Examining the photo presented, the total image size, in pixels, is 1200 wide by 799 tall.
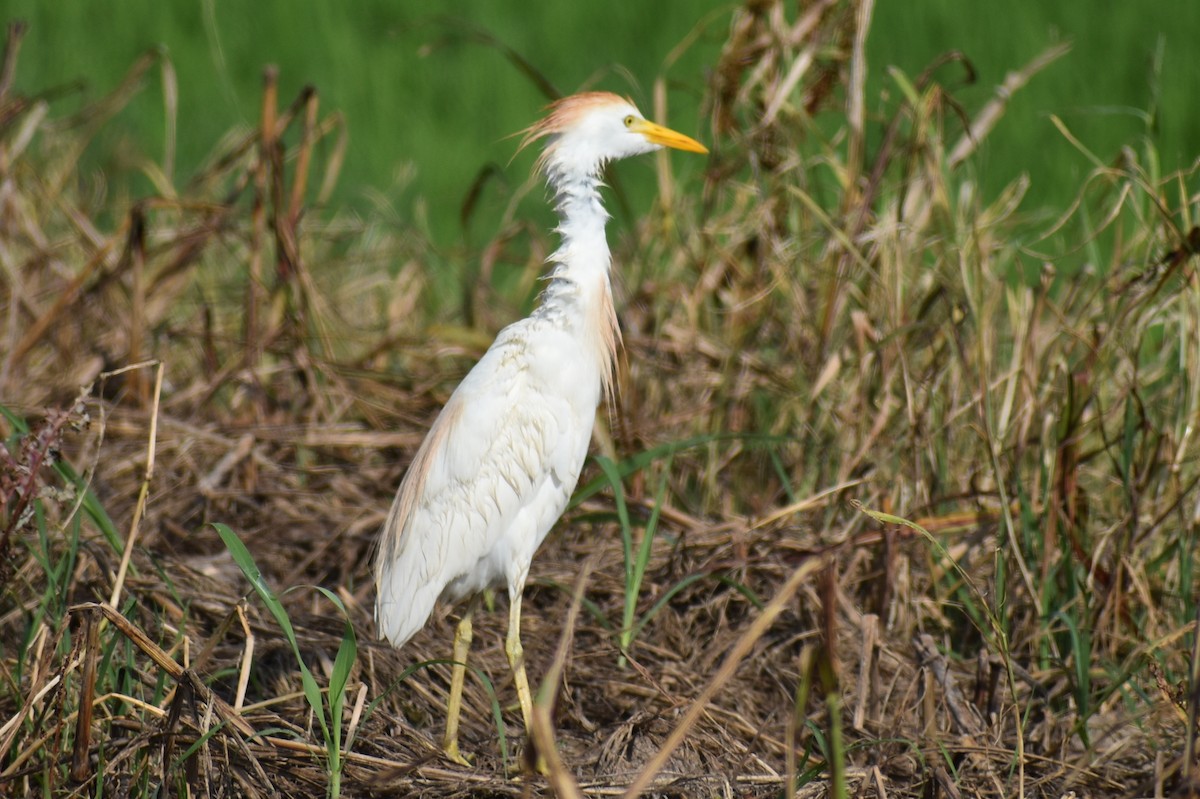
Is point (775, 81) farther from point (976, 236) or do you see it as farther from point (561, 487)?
point (561, 487)

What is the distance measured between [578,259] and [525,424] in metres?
0.39

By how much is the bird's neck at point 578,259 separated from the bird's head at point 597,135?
0.03 metres

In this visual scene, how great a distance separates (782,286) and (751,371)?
0.94 feet

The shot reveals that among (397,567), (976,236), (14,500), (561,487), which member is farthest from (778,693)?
(14,500)

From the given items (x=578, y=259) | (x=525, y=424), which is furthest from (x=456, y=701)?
(x=578, y=259)

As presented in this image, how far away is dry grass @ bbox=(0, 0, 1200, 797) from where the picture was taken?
2.34 meters

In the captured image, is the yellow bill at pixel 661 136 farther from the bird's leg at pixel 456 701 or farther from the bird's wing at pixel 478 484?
the bird's leg at pixel 456 701

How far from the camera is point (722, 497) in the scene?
375cm

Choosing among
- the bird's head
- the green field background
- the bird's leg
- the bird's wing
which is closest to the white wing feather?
the bird's wing

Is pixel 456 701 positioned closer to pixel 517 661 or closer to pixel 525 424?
pixel 517 661

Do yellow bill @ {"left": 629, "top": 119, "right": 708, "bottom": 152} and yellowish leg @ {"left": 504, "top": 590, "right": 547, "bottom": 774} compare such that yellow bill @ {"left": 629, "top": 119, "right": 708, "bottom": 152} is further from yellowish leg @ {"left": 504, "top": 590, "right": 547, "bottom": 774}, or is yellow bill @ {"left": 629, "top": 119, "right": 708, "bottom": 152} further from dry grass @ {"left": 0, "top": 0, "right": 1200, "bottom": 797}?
yellowish leg @ {"left": 504, "top": 590, "right": 547, "bottom": 774}

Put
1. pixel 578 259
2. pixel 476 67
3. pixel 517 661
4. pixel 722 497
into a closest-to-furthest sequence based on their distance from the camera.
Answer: pixel 517 661
pixel 578 259
pixel 722 497
pixel 476 67

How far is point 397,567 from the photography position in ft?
9.07

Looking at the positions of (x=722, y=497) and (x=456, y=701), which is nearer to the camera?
(x=456, y=701)
